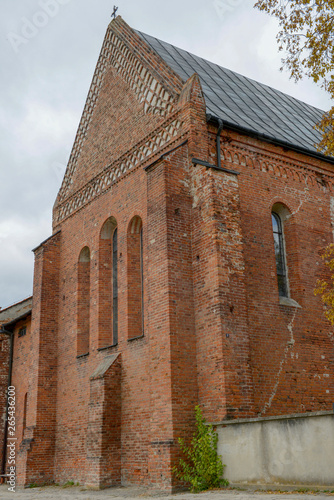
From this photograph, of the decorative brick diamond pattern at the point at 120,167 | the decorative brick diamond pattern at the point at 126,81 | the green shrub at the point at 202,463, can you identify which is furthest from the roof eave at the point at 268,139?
the green shrub at the point at 202,463

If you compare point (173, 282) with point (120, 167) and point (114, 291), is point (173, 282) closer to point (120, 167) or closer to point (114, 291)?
point (114, 291)

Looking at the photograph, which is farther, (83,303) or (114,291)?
(83,303)

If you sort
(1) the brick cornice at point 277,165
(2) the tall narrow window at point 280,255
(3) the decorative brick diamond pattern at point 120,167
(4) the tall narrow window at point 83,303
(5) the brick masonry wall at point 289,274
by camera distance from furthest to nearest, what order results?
(4) the tall narrow window at point 83,303
(2) the tall narrow window at point 280,255
(3) the decorative brick diamond pattern at point 120,167
(1) the brick cornice at point 277,165
(5) the brick masonry wall at point 289,274

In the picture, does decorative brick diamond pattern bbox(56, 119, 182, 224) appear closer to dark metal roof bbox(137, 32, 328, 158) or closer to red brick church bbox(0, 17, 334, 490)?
red brick church bbox(0, 17, 334, 490)

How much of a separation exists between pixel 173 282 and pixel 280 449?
411 centimetres

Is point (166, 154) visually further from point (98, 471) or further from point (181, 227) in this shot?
point (98, 471)

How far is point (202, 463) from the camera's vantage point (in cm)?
1042

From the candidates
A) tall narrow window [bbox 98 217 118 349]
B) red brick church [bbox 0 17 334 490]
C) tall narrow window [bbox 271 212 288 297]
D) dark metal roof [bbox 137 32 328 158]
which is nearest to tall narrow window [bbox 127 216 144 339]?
red brick church [bbox 0 17 334 490]

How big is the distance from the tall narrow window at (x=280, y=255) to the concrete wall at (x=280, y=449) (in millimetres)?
4548

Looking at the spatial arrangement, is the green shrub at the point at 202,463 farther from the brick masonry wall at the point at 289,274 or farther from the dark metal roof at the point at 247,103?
the dark metal roof at the point at 247,103

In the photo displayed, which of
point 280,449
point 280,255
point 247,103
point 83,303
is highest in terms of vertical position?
point 247,103

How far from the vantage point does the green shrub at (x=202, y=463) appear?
10.3m

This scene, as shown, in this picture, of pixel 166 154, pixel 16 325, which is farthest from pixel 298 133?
pixel 16 325

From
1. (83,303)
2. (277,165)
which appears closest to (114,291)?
(83,303)
